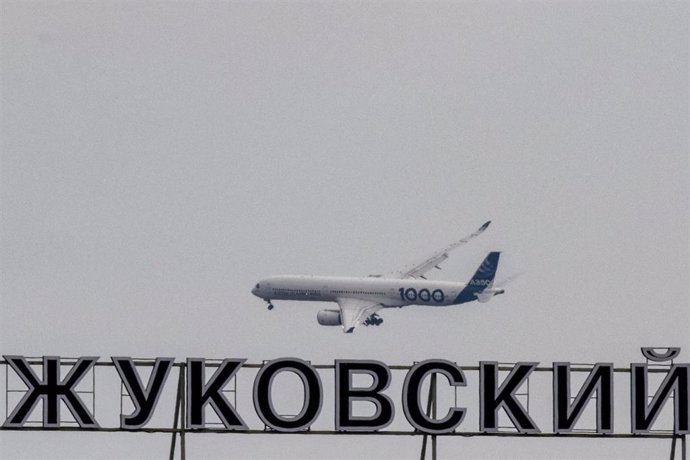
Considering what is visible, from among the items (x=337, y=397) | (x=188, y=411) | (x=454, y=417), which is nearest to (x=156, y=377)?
(x=188, y=411)

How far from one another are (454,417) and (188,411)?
1271cm

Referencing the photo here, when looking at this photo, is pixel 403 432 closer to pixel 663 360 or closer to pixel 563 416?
pixel 563 416

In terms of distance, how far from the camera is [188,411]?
8594cm

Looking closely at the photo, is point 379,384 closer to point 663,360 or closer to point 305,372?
point 305,372

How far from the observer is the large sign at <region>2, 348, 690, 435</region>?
84562 mm

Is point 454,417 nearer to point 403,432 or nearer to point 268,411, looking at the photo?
point 403,432

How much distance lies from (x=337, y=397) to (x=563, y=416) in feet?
35.8

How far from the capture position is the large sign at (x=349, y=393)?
84562mm

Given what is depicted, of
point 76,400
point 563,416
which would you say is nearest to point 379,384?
point 563,416

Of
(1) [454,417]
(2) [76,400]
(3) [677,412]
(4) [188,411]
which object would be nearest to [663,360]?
(3) [677,412]

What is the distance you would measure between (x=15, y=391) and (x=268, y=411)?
40.0 ft

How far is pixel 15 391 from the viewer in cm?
8588

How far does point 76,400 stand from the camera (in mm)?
85500

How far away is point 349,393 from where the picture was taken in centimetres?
8475
